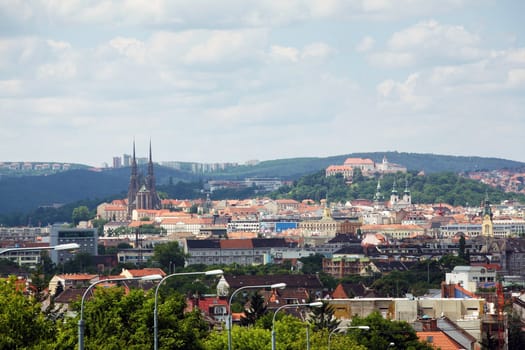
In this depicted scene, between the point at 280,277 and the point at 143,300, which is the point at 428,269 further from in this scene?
the point at 143,300

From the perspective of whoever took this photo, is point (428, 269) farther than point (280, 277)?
Yes

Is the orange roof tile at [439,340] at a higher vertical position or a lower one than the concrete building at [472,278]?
higher

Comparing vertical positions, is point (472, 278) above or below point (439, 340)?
below

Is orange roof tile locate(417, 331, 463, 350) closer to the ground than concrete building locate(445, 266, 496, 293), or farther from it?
farther from it

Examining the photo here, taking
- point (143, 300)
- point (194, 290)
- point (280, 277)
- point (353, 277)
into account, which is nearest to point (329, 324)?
point (143, 300)

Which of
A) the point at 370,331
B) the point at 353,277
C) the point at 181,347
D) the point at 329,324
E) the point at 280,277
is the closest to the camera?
the point at 181,347

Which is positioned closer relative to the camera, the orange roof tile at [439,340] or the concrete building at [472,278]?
the orange roof tile at [439,340]

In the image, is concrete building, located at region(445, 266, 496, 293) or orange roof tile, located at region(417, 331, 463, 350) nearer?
orange roof tile, located at region(417, 331, 463, 350)

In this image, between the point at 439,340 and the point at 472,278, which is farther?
the point at 472,278

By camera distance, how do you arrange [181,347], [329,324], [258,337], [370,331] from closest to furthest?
1. [181,347]
2. [258,337]
3. [370,331]
4. [329,324]

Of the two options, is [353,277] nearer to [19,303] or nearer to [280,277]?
[280,277]
